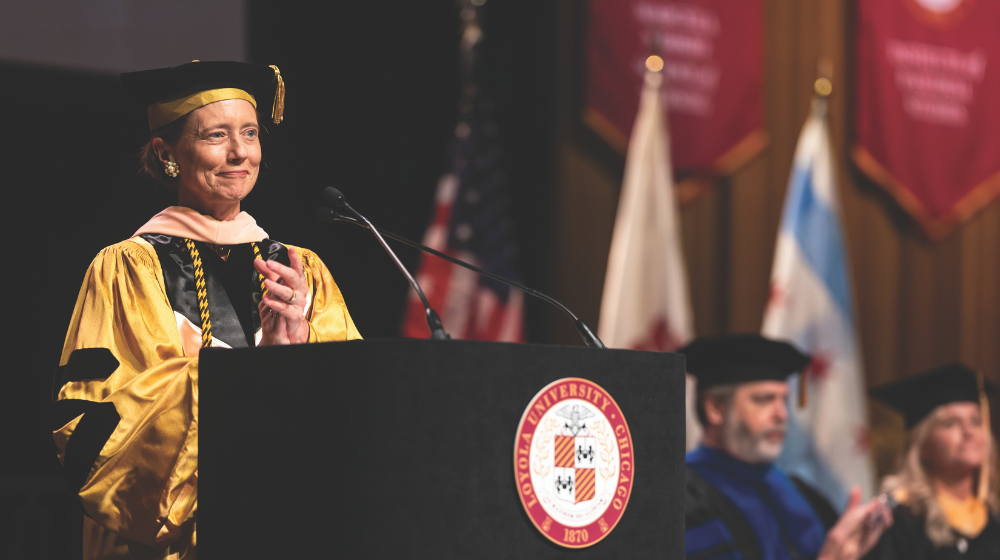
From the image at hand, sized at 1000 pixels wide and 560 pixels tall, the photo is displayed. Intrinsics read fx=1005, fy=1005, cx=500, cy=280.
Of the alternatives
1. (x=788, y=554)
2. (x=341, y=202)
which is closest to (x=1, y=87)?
(x=341, y=202)

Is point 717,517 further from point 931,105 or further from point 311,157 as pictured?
point 931,105

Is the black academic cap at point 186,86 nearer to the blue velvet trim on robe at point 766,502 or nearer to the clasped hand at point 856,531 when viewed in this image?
the blue velvet trim on robe at point 766,502

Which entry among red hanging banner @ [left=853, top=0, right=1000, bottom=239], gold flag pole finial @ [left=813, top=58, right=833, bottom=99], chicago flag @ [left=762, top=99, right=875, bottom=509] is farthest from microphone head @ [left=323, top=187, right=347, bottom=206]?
red hanging banner @ [left=853, top=0, right=1000, bottom=239]

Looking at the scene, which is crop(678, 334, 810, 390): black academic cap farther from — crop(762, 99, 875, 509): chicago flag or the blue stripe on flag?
the blue stripe on flag

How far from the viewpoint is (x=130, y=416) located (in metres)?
1.65

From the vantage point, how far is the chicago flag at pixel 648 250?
547 centimetres

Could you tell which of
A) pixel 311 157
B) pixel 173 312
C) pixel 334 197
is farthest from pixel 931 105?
pixel 173 312

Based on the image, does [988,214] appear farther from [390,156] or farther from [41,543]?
[41,543]

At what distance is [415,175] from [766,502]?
2304mm

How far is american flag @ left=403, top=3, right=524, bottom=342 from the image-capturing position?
16.6 feet

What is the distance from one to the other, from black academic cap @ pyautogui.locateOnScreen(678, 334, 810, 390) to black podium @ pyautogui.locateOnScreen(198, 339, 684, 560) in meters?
2.88

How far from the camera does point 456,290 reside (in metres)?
5.11

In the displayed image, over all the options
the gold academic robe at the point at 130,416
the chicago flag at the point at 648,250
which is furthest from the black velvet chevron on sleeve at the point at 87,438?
the chicago flag at the point at 648,250

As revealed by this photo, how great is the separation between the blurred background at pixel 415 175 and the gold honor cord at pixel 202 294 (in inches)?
12.2
